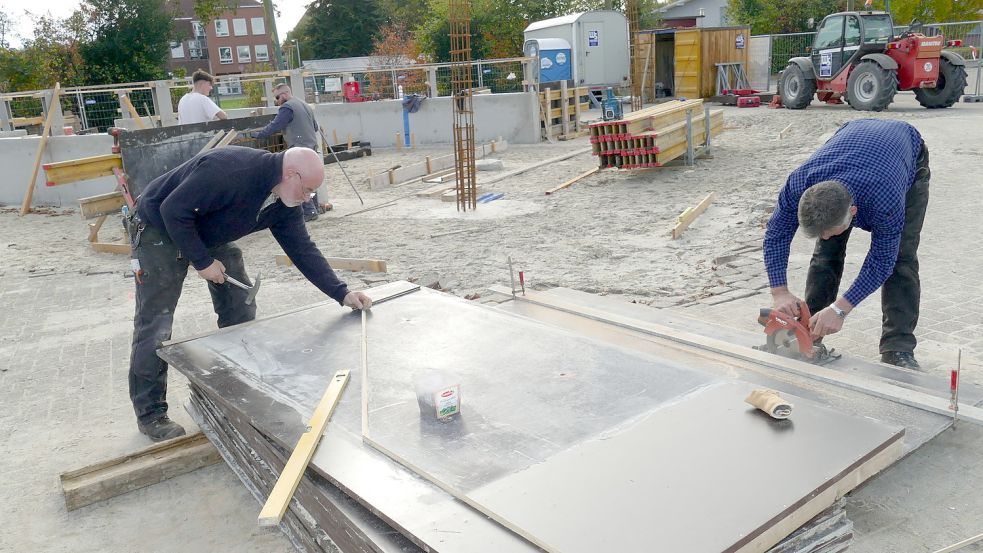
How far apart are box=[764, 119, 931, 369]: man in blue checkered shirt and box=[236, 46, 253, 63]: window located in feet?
208

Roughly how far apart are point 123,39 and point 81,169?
27.0 metres

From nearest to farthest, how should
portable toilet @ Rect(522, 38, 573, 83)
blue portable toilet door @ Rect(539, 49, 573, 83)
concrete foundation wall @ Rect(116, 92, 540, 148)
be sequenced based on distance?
concrete foundation wall @ Rect(116, 92, 540, 148), portable toilet @ Rect(522, 38, 573, 83), blue portable toilet door @ Rect(539, 49, 573, 83)

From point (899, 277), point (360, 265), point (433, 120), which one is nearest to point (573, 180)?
point (360, 265)

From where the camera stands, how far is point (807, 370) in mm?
3645

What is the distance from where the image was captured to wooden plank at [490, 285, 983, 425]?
10.9ft

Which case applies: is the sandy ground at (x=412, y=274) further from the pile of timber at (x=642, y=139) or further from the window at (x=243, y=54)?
the window at (x=243, y=54)

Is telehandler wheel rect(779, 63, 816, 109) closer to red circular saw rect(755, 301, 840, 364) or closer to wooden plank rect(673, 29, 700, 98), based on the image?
wooden plank rect(673, 29, 700, 98)

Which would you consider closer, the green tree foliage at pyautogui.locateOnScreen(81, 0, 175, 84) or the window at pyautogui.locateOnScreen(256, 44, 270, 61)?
the green tree foliage at pyautogui.locateOnScreen(81, 0, 175, 84)

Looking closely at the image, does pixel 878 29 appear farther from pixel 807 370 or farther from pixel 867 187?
pixel 807 370

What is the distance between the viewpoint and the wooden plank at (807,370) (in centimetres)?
334

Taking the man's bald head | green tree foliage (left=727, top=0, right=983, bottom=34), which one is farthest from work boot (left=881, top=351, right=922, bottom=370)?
green tree foliage (left=727, top=0, right=983, bottom=34)

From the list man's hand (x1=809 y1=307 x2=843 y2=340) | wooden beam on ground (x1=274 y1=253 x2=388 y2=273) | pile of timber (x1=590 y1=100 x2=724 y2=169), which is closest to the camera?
man's hand (x1=809 y1=307 x2=843 y2=340)

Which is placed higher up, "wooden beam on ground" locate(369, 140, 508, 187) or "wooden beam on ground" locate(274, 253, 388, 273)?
"wooden beam on ground" locate(369, 140, 508, 187)

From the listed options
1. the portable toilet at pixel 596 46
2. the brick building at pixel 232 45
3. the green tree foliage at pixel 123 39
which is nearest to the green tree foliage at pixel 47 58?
the green tree foliage at pixel 123 39
